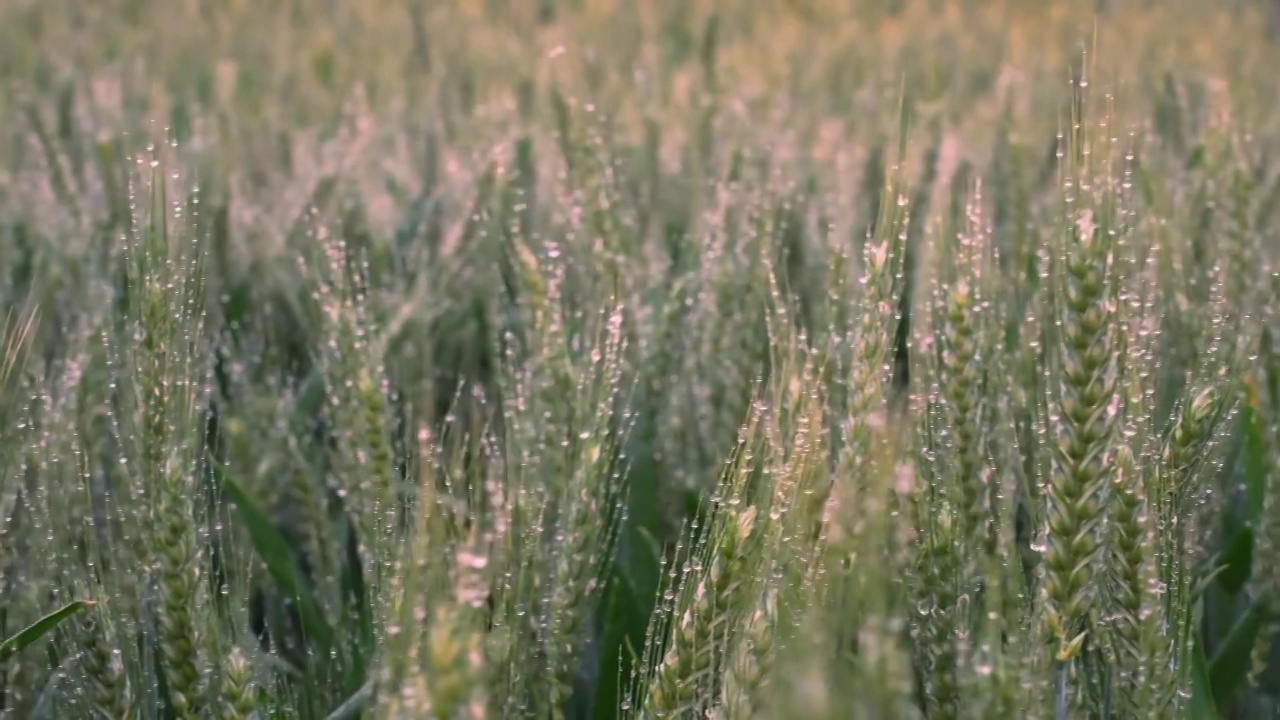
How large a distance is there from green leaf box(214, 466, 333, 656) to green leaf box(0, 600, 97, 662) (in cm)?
16

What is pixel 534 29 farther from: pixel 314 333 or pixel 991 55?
pixel 314 333

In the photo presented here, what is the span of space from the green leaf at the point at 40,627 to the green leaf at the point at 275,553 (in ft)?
0.54

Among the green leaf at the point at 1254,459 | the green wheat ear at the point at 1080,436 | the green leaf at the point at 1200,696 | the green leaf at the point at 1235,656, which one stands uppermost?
the green wheat ear at the point at 1080,436

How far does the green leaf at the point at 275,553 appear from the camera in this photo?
0.77 metres

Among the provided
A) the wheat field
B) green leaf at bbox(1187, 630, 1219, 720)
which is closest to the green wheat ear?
the wheat field

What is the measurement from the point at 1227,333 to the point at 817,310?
1.08ft

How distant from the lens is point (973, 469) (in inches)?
24.5

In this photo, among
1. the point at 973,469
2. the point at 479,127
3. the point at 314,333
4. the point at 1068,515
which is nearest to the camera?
the point at 1068,515

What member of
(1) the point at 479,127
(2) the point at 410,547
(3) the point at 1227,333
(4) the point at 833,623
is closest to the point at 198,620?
(2) the point at 410,547

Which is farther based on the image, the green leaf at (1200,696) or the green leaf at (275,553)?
the green leaf at (275,553)

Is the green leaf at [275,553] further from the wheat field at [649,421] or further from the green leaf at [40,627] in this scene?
the green leaf at [40,627]

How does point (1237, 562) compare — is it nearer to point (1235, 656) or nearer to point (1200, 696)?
point (1235, 656)

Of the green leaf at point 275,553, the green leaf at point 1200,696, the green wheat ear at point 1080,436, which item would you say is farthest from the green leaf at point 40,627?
the green leaf at point 1200,696

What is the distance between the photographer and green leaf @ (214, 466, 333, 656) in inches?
30.1
